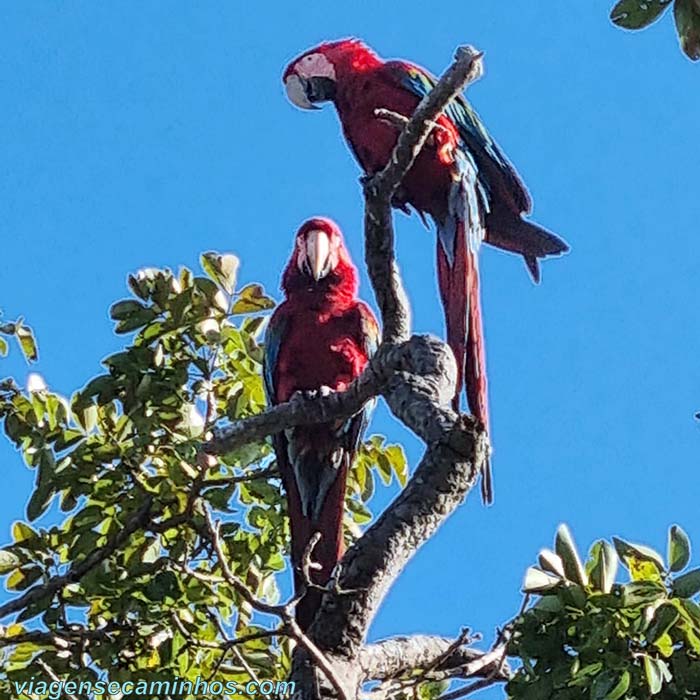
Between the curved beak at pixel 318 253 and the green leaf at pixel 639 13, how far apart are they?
2196 mm

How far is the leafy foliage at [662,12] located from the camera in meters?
1.63

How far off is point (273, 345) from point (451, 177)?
27.9 inches

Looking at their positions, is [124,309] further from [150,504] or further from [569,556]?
[569,556]

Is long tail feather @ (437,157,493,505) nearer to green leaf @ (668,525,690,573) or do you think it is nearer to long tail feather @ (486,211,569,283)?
long tail feather @ (486,211,569,283)

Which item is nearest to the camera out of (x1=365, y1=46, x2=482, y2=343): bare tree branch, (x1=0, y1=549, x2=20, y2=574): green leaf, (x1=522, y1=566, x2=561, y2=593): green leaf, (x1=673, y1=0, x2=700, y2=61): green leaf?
(x1=673, y1=0, x2=700, y2=61): green leaf

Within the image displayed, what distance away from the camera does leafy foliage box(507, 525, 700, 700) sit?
1.82 metres

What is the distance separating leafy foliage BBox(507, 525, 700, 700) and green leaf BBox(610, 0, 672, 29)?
0.76 meters

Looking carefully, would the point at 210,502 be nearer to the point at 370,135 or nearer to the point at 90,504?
A: the point at 90,504

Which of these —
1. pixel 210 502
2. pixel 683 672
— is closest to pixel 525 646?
pixel 683 672

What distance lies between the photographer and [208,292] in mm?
3008

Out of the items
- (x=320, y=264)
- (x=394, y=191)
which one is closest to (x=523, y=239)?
(x=320, y=264)

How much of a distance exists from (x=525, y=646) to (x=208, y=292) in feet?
4.48

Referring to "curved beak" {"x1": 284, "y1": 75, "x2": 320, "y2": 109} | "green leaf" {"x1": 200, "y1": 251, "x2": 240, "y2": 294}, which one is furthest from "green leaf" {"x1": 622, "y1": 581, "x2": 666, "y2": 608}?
"curved beak" {"x1": 284, "y1": 75, "x2": 320, "y2": 109}

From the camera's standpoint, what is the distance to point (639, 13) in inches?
66.2
